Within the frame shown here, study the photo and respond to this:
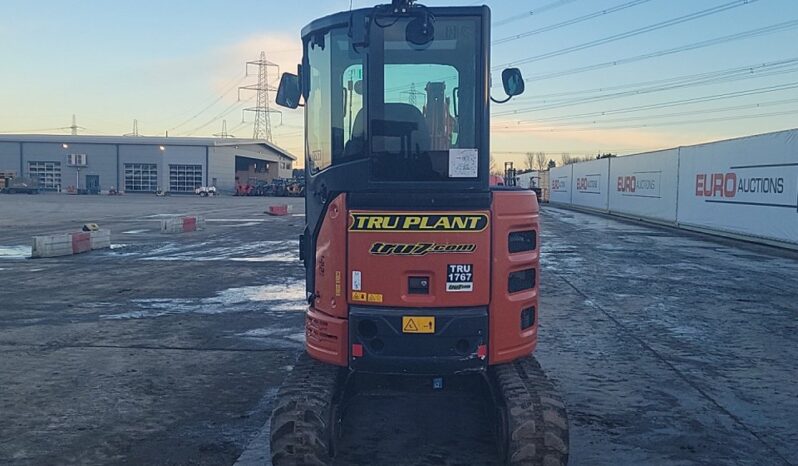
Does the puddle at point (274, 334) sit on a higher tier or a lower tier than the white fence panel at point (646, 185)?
lower

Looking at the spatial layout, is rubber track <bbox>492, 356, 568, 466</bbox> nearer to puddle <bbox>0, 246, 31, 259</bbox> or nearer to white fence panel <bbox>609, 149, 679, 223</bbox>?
puddle <bbox>0, 246, 31, 259</bbox>

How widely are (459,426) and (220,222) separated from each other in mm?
27972

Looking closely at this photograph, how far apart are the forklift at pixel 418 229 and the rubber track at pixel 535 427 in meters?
0.02

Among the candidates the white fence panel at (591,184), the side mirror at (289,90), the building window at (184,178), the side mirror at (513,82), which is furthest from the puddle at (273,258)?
the building window at (184,178)

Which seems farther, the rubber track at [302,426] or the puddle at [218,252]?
the puddle at [218,252]

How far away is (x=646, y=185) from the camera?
35.2 meters

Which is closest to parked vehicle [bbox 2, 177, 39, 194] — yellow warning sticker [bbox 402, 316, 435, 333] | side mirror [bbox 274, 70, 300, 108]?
side mirror [bbox 274, 70, 300, 108]

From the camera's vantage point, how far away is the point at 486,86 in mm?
4516

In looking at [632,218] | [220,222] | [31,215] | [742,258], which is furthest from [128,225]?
[632,218]

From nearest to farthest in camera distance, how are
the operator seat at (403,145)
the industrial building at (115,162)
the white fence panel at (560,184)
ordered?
the operator seat at (403,145) < the white fence panel at (560,184) < the industrial building at (115,162)

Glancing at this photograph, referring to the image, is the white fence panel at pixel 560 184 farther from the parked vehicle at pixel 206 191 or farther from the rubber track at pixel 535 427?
the rubber track at pixel 535 427

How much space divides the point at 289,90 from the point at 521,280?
227 cm

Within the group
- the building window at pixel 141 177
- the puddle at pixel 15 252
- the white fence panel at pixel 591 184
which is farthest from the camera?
the building window at pixel 141 177

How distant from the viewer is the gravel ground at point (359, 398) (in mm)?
5160
